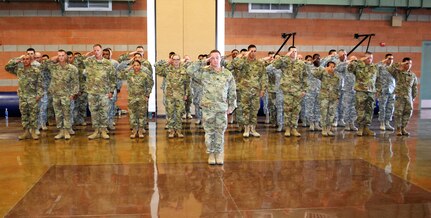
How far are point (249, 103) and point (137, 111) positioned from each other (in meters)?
2.15

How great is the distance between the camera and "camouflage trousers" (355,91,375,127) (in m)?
8.65

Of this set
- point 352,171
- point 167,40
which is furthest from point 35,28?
point 352,171

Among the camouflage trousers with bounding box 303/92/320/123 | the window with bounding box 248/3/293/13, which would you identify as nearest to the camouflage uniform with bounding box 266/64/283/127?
the camouflage trousers with bounding box 303/92/320/123

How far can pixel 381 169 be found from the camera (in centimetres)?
604

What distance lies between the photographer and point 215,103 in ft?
20.2

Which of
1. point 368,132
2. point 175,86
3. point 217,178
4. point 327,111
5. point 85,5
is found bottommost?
point 217,178

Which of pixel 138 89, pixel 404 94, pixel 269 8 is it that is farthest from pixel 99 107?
pixel 269 8

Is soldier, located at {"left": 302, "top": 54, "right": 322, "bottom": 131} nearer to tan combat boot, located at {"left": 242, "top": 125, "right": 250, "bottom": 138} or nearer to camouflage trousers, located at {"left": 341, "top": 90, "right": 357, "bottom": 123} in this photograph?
camouflage trousers, located at {"left": 341, "top": 90, "right": 357, "bottom": 123}

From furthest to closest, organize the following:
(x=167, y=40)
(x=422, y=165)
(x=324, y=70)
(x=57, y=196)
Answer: (x=167, y=40)
(x=324, y=70)
(x=422, y=165)
(x=57, y=196)

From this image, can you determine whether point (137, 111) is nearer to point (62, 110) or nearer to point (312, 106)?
point (62, 110)

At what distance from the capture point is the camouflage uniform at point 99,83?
8180 mm

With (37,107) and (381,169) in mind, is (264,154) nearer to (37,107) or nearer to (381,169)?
(381,169)

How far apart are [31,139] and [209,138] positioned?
13.5 feet

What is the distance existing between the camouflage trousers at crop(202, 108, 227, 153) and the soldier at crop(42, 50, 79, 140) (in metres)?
3.39
